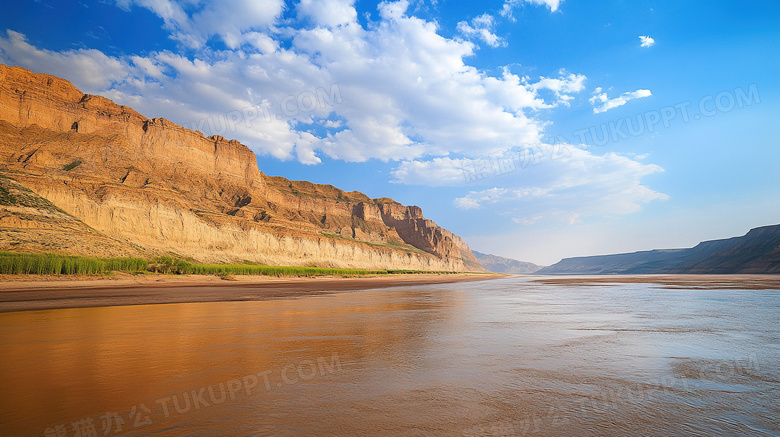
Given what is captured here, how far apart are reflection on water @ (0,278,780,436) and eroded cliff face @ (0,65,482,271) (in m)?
36.5

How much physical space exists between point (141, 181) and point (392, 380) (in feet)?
251

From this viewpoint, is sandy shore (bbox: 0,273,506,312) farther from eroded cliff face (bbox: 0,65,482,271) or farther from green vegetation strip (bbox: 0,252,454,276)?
eroded cliff face (bbox: 0,65,482,271)

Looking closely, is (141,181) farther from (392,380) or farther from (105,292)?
(392,380)

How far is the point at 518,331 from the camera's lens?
8.38m

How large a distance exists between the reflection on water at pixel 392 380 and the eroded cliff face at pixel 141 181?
36.5 m

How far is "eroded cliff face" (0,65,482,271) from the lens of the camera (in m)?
47.8

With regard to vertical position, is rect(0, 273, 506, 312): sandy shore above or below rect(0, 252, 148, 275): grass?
below

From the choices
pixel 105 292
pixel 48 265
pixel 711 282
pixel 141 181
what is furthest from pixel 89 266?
pixel 711 282

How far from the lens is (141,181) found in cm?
6322

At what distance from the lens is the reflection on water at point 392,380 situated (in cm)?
312

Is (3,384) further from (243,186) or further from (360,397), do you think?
(243,186)

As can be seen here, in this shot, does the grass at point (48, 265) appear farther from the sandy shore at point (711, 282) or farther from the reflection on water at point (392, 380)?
the sandy shore at point (711, 282)

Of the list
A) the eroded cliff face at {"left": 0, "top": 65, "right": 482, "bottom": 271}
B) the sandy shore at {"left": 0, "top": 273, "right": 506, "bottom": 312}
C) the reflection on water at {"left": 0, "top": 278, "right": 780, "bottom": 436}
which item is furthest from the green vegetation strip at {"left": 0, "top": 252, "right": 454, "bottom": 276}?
the reflection on water at {"left": 0, "top": 278, "right": 780, "bottom": 436}

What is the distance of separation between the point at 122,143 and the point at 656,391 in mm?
89239
